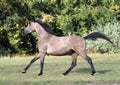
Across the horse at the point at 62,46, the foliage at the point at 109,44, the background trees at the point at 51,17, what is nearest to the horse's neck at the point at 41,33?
the horse at the point at 62,46

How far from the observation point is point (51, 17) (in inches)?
1767

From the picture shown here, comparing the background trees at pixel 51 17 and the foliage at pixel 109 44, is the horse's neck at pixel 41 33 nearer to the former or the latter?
the foliage at pixel 109 44

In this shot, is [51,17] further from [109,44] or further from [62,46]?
[62,46]

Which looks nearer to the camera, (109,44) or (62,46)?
(62,46)

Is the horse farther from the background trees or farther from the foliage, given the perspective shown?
the background trees

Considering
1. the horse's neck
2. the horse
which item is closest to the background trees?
the horse's neck

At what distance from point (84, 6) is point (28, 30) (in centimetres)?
2720

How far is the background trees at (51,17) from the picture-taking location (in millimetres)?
43969

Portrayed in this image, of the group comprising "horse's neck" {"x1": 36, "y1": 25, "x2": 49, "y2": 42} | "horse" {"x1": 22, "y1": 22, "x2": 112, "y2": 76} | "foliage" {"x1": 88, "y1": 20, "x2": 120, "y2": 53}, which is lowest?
"foliage" {"x1": 88, "y1": 20, "x2": 120, "y2": 53}

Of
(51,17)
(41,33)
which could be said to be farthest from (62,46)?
(51,17)

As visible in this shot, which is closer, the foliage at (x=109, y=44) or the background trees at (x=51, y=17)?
the foliage at (x=109, y=44)

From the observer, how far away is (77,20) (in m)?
46.5

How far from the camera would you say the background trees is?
144 feet

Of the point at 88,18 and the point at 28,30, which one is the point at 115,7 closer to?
the point at 88,18
